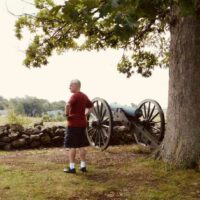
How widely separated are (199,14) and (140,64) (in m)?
5.44

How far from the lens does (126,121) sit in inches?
428

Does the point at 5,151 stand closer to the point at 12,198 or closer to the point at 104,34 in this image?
the point at 104,34

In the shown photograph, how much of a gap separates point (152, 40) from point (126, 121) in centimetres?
363

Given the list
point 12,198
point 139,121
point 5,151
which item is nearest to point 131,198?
point 12,198

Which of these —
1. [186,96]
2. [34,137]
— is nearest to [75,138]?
[186,96]

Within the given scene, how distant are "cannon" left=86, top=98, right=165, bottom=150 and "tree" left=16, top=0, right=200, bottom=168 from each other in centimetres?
177

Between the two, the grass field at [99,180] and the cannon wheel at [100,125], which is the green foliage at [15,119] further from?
the grass field at [99,180]

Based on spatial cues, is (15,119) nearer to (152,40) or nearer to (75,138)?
(152,40)

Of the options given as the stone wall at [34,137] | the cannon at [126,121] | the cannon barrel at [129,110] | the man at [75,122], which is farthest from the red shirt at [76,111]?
the stone wall at [34,137]

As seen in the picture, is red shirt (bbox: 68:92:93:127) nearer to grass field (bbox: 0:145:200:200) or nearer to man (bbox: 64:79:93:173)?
man (bbox: 64:79:93:173)

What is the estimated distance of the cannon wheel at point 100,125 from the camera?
10.5 metres

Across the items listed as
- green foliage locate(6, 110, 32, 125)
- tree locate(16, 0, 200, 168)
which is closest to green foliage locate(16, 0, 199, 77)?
tree locate(16, 0, 200, 168)

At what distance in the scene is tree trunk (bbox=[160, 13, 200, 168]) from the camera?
824cm

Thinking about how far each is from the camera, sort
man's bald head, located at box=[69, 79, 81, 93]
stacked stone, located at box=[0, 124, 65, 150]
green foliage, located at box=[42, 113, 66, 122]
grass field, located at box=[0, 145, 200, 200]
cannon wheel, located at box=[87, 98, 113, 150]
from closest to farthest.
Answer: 1. grass field, located at box=[0, 145, 200, 200]
2. man's bald head, located at box=[69, 79, 81, 93]
3. cannon wheel, located at box=[87, 98, 113, 150]
4. stacked stone, located at box=[0, 124, 65, 150]
5. green foliage, located at box=[42, 113, 66, 122]
